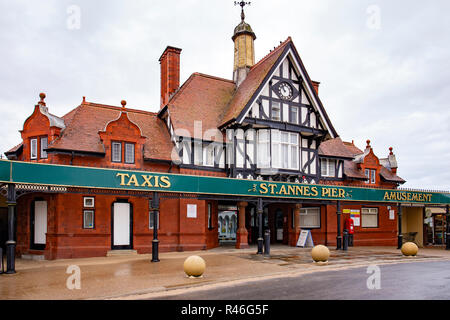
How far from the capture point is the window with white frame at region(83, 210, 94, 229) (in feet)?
60.5

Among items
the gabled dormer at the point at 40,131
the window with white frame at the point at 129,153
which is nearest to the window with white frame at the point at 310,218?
the window with white frame at the point at 129,153

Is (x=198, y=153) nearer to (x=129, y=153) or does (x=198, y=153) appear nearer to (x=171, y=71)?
(x=129, y=153)

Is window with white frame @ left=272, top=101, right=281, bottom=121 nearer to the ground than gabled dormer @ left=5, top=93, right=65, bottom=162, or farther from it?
farther from it

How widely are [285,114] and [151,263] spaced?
42.3ft

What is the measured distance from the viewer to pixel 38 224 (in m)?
18.5

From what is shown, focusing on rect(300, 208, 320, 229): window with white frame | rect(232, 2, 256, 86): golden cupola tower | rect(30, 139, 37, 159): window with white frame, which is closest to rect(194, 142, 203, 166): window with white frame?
rect(232, 2, 256, 86): golden cupola tower

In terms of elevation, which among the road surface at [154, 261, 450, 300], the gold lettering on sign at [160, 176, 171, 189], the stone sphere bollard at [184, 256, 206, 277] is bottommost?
the road surface at [154, 261, 450, 300]

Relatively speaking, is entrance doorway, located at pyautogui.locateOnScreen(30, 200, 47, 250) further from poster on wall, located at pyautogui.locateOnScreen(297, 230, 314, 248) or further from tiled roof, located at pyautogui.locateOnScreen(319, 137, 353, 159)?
tiled roof, located at pyautogui.locateOnScreen(319, 137, 353, 159)

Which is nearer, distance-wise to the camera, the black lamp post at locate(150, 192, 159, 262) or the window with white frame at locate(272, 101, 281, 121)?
the black lamp post at locate(150, 192, 159, 262)

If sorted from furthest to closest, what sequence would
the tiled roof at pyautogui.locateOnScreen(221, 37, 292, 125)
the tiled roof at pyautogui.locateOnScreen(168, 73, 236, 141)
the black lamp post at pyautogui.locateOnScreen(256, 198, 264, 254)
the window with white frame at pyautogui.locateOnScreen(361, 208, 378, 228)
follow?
the window with white frame at pyautogui.locateOnScreen(361, 208, 378, 228) < the tiled roof at pyautogui.locateOnScreen(168, 73, 236, 141) < the tiled roof at pyautogui.locateOnScreen(221, 37, 292, 125) < the black lamp post at pyautogui.locateOnScreen(256, 198, 264, 254)

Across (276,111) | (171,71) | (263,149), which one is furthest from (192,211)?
(171,71)

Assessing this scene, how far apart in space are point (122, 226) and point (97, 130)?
18.1 feet

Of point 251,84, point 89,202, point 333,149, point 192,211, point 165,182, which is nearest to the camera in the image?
point 165,182

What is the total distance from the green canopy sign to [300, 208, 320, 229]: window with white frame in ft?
12.1
